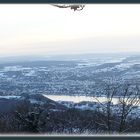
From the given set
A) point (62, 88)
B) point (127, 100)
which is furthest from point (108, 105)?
point (62, 88)

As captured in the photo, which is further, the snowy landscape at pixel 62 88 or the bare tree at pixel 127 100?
the bare tree at pixel 127 100

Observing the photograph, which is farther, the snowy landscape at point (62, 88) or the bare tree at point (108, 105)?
the bare tree at point (108, 105)

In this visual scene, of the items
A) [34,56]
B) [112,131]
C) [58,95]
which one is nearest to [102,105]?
[112,131]

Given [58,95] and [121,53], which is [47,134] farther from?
[121,53]

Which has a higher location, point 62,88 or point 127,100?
point 62,88

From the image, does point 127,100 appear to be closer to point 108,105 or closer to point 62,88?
point 108,105

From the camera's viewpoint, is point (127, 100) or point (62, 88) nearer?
point (62, 88)

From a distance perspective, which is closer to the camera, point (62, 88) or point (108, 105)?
point (62, 88)

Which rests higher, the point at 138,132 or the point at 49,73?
the point at 49,73

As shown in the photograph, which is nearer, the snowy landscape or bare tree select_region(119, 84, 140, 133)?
the snowy landscape

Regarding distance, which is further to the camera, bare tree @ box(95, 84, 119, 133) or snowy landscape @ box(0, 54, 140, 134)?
bare tree @ box(95, 84, 119, 133)

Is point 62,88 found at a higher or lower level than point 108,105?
higher
